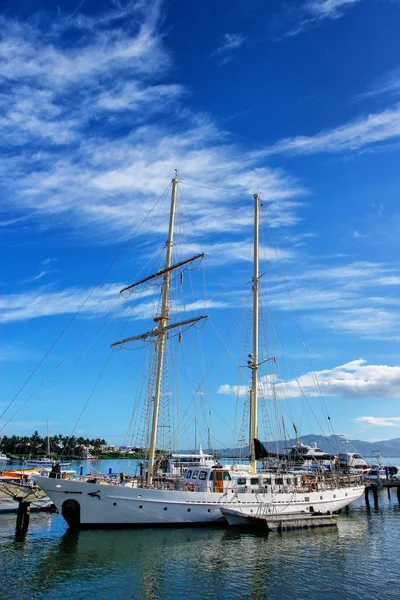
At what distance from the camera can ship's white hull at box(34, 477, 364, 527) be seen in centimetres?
3056

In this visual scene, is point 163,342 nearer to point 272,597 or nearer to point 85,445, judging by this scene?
point 272,597

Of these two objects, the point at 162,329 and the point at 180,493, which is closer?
the point at 180,493

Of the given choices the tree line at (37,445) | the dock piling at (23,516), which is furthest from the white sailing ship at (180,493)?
the tree line at (37,445)

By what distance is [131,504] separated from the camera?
3072 cm

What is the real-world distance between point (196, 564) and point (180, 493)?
869 cm

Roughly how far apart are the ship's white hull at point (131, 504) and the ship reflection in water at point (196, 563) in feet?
2.90

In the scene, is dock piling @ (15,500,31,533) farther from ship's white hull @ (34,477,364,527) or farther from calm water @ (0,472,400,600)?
ship's white hull @ (34,477,364,527)

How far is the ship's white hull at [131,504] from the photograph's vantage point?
30.6m

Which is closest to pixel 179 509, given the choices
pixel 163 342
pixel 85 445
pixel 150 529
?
pixel 150 529

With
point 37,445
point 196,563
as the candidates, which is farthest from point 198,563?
point 37,445

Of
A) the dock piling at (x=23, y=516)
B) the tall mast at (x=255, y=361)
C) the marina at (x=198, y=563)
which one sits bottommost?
the marina at (x=198, y=563)

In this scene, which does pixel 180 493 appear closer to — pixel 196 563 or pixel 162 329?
pixel 196 563

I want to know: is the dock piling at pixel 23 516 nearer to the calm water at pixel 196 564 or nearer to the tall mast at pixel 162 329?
the calm water at pixel 196 564

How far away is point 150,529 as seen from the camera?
101 ft
